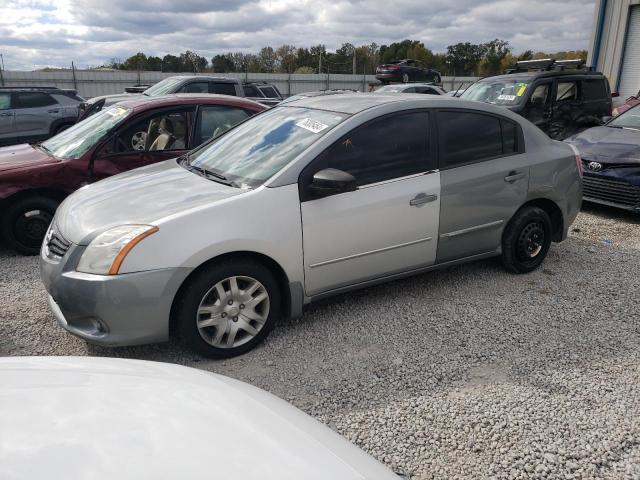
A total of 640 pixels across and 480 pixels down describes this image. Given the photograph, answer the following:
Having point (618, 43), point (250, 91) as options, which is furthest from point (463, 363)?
point (618, 43)

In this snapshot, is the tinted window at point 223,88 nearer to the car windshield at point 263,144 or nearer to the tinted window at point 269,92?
the tinted window at point 269,92

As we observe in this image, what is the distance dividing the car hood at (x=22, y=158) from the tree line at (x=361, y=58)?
113 ft

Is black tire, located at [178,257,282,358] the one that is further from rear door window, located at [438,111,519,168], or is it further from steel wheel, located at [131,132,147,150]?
steel wheel, located at [131,132,147,150]

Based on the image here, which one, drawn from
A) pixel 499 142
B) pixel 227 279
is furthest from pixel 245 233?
pixel 499 142

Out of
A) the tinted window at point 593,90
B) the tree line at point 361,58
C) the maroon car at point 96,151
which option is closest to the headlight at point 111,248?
the maroon car at point 96,151

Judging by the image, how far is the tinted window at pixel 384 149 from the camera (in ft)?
11.9

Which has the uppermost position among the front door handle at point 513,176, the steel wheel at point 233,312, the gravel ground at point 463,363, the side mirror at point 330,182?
the side mirror at point 330,182

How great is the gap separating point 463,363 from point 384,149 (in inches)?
62.7

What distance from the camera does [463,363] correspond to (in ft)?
10.8

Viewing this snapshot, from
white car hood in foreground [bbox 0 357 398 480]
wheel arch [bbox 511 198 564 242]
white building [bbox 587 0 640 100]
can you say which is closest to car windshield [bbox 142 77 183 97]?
wheel arch [bbox 511 198 564 242]

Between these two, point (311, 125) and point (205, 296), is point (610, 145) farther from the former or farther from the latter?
point (205, 296)

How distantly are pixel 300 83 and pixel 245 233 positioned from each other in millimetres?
28692

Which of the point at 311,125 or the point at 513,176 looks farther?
the point at 513,176

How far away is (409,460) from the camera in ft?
8.19
